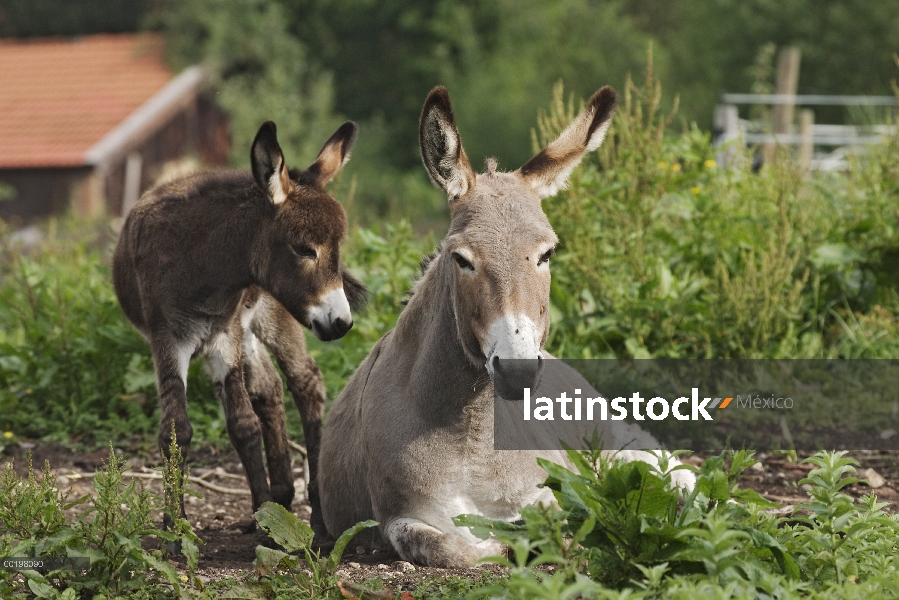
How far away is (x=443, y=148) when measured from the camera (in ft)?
12.3

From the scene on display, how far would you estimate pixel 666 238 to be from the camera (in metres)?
6.91

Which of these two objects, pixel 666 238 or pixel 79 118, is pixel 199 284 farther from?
pixel 79 118

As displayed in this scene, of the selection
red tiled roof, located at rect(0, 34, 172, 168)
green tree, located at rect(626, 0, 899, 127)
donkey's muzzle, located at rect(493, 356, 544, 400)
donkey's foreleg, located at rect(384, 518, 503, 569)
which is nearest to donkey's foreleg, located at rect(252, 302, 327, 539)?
donkey's foreleg, located at rect(384, 518, 503, 569)

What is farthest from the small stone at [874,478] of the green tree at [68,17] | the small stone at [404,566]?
the green tree at [68,17]

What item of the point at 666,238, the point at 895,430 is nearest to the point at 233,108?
the point at 666,238

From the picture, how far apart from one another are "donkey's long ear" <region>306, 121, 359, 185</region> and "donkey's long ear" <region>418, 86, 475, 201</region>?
1106mm

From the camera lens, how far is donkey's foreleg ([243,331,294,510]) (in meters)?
5.12

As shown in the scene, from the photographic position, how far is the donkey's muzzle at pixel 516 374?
318 cm

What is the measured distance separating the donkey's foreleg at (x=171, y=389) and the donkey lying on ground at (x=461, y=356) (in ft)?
2.91

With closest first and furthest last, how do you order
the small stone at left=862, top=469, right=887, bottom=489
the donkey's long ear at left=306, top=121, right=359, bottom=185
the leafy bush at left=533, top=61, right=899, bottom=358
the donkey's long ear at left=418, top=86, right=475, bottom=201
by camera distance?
the donkey's long ear at left=418, top=86, right=475, bottom=201 → the donkey's long ear at left=306, top=121, right=359, bottom=185 → the small stone at left=862, top=469, right=887, bottom=489 → the leafy bush at left=533, top=61, right=899, bottom=358

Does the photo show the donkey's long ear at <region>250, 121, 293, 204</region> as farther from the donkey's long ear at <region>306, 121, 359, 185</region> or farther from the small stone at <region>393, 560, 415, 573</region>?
the small stone at <region>393, 560, 415, 573</region>

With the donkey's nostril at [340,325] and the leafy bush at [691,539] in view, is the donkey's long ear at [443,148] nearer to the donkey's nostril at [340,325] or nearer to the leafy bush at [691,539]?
the donkey's nostril at [340,325]

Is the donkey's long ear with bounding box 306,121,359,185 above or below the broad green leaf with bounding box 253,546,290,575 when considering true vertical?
above

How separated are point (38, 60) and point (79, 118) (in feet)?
14.4
